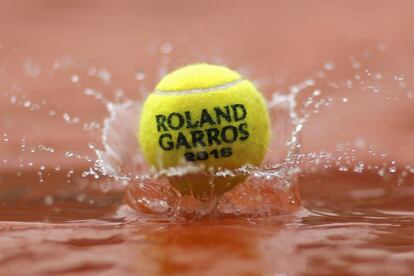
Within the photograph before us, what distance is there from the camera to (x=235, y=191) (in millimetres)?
1737

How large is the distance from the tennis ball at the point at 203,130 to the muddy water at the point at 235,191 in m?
0.10

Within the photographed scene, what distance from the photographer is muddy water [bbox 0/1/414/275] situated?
4.48 ft

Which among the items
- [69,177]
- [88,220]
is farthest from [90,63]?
[88,220]

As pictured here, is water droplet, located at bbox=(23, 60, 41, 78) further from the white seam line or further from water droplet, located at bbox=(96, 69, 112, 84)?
the white seam line

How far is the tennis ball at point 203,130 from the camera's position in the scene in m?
1.59

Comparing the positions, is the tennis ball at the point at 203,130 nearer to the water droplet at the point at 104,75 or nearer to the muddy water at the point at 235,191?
the muddy water at the point at 235,191

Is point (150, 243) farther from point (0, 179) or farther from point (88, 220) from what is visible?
point (0, 179)

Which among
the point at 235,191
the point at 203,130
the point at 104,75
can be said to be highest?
the point at 104,75

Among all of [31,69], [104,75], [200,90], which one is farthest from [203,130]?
[31,69]

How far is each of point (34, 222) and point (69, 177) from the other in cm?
72

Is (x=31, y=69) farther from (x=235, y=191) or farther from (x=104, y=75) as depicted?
(x=235, y=191)

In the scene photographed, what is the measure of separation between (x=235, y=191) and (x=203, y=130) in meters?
0.22

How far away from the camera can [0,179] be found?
7.73ft

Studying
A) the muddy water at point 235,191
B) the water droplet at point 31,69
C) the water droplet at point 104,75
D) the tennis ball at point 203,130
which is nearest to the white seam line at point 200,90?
the tennis ball at point 203,130
